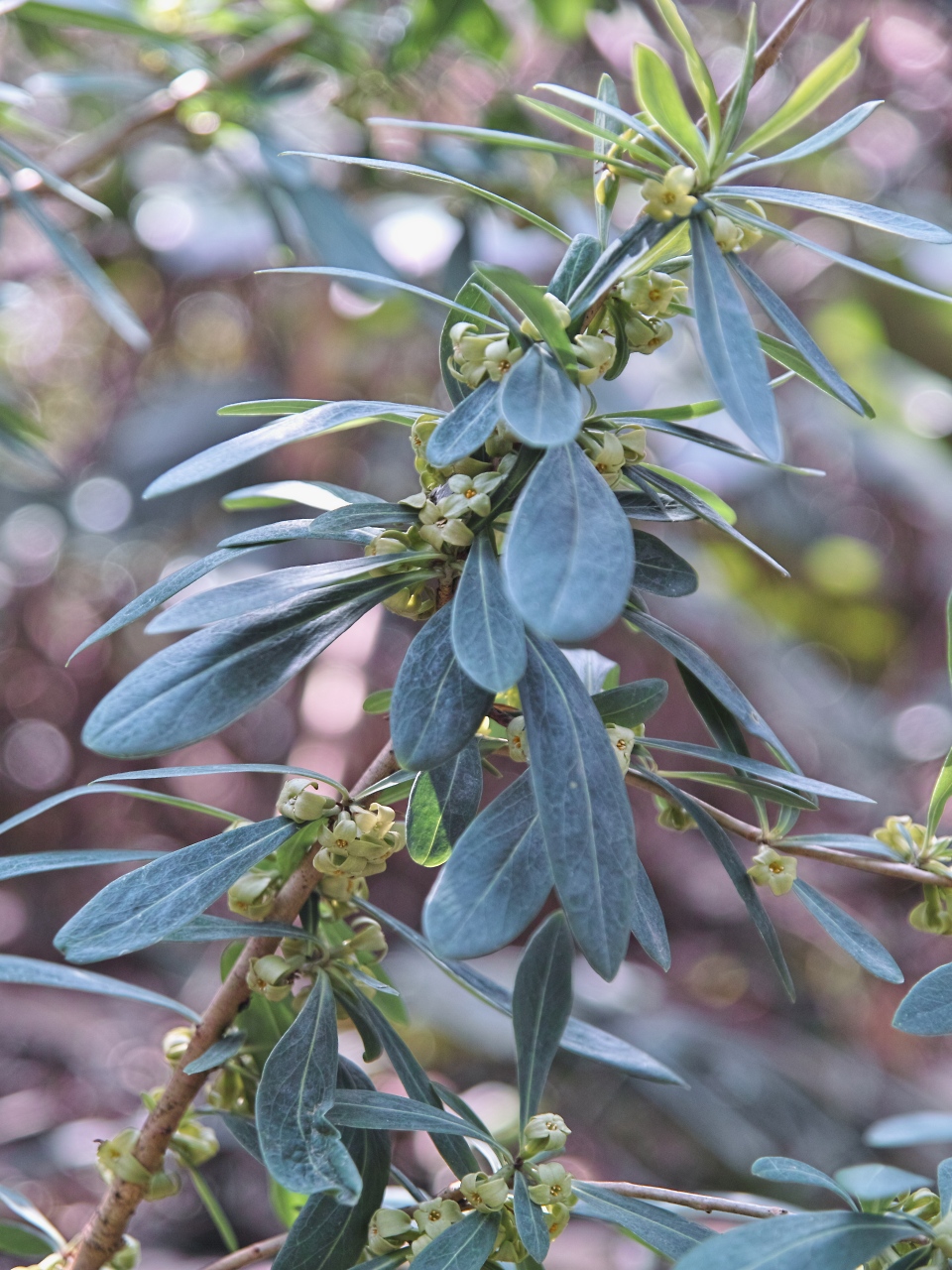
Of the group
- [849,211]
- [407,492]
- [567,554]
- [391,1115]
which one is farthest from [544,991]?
[407,492]

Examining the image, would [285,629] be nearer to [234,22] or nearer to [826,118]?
[234,22]

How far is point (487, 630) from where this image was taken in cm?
28

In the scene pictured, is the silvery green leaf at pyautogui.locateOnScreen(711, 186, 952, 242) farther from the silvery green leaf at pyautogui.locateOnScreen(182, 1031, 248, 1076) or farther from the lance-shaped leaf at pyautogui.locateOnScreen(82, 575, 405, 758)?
the silvery green leaf at pyautogui.locateOnScreen(182, 1031, 248, 1076)

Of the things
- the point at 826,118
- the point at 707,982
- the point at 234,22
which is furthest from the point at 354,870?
the point at 826,118

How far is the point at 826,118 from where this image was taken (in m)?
1.91

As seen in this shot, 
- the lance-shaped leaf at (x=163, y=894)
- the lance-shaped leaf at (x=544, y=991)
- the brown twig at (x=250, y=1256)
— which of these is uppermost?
the lance-shaped leaf at (x=163, y=894)

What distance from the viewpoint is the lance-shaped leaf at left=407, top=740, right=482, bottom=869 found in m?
0.35

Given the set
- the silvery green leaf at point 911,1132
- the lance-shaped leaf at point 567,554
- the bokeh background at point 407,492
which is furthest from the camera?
the bokeh background at point 407,492

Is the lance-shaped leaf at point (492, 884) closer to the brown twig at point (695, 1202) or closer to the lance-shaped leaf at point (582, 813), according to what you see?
the lance-shaped leaf at point (582, 813)

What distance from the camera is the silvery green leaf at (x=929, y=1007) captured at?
336 mm

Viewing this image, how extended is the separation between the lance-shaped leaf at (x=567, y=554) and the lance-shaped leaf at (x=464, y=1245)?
22 centimetres

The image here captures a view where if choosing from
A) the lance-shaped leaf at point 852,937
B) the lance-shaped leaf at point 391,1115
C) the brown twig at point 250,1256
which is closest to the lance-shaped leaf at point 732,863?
the lance-shaped leaf at point 852,937

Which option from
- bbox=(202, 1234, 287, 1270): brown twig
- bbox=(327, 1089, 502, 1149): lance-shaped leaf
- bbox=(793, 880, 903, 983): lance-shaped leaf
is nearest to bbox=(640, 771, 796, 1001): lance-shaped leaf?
bbox=(793, 880, 903, 983): lance-shaped leaf

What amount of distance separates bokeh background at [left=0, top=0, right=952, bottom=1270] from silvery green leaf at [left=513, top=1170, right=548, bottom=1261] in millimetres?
797
